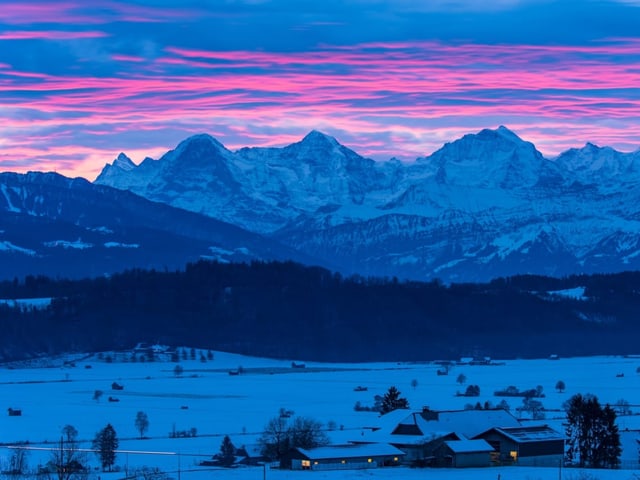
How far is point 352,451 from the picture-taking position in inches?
3292

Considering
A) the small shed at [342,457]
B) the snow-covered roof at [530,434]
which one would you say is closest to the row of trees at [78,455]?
the small shed at [342,457]

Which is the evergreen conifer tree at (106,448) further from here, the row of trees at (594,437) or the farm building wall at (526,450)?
the row of trees at (594,437)

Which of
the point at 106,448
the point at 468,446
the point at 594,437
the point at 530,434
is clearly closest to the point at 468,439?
the point at 468,446

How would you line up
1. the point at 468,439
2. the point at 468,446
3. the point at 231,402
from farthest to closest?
1. the point at 231,402
2. the point at 468,439
3. the point at 468,446

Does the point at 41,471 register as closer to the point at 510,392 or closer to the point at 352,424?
the point at 352,424

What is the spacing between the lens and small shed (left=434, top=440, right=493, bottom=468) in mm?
83000

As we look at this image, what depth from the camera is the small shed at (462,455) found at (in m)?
83.0

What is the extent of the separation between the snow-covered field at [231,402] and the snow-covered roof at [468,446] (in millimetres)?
3186

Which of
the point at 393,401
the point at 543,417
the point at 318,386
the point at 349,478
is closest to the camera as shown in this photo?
the point at 349,478

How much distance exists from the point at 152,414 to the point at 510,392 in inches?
1454

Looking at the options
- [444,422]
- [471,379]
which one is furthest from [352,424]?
[471,379]

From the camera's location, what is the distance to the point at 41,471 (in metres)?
80.7

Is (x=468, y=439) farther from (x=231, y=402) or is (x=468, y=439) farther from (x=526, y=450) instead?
(x=231, y=402)

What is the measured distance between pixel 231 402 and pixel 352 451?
53725 millimetres
